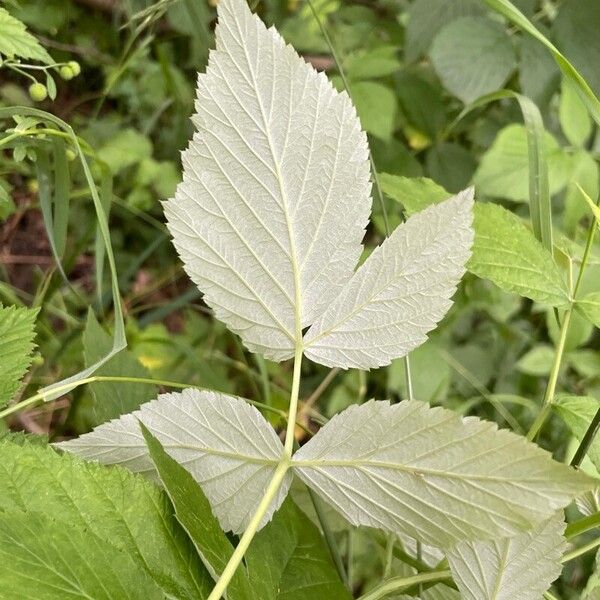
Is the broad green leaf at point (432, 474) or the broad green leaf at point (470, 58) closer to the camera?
the broad green leaf at point (432, 474)

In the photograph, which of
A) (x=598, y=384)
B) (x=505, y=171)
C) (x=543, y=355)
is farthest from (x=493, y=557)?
(x=598, y=384)

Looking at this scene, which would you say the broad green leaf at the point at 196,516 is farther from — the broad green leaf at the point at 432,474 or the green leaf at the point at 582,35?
the green leaf at the point at 582,35

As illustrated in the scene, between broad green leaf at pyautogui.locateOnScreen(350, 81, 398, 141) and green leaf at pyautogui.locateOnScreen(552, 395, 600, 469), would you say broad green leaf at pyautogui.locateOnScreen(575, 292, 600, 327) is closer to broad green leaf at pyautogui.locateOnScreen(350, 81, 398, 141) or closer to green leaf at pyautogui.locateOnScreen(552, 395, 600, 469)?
green leaf at pyautogui.locateOnScreen(552, 395, 600, 469)

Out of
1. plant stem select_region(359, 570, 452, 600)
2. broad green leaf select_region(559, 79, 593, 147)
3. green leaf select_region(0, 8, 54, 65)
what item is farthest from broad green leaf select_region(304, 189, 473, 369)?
broad green leaf select_region(559, 79, 593, 147)

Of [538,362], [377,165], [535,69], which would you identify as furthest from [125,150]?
[538,362]

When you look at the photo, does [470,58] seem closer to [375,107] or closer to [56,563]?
[375,107]

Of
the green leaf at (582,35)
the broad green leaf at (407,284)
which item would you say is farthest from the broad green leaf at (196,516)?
the green leaf at (582,35)
